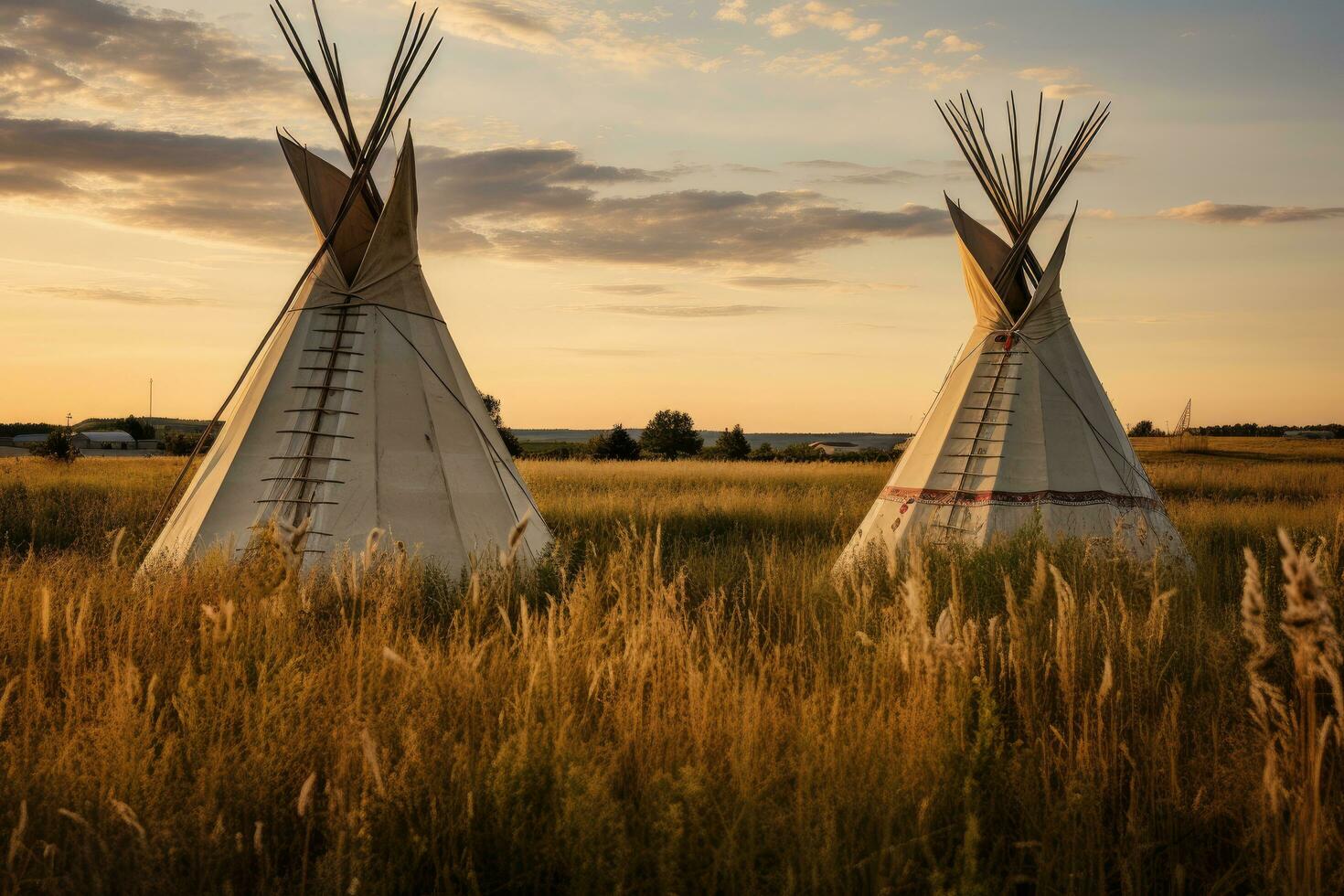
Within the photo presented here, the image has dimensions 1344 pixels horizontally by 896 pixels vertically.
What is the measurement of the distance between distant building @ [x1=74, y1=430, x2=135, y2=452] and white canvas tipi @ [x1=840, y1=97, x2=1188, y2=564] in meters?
56.6

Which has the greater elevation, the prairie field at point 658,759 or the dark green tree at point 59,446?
the dark green tree at point 59,446

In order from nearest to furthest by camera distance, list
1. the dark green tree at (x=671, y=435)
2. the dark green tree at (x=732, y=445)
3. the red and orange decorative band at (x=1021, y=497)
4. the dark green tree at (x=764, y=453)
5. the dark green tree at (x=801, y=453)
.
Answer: the red and orange decorative band at (x=1021, y=497)
the dark green tree at (x=801, y=453)
the dark green tree at (x=764, y=453)
the dark green tree at (x=732, y=445)
the dark green tree at (x=671, y=435)

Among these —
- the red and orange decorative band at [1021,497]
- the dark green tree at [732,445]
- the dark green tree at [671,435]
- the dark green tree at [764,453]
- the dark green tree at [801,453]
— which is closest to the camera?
the red and orange decorative band at [1021,497]

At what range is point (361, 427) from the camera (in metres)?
6.25

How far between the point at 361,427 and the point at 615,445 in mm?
26090

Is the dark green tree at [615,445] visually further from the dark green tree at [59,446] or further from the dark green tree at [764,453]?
the dark green tree at [59,446]

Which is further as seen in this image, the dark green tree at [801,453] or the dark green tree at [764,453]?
the dark green tree at [764,453]

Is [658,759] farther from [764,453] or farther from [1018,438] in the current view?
[764,453]

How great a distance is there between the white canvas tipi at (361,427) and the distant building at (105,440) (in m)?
55.1

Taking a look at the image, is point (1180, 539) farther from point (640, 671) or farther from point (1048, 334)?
point (640, 671)

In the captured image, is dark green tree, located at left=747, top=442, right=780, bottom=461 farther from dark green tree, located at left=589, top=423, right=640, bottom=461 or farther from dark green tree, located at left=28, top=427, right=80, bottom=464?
dark green tree, located at left=28, top=427, right=80, bottom=464

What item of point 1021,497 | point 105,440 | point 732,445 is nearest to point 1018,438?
point 1021,497

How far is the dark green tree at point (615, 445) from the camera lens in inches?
1261

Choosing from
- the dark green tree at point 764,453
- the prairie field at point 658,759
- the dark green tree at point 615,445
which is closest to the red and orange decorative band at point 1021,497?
the prairie field at point 658,759
